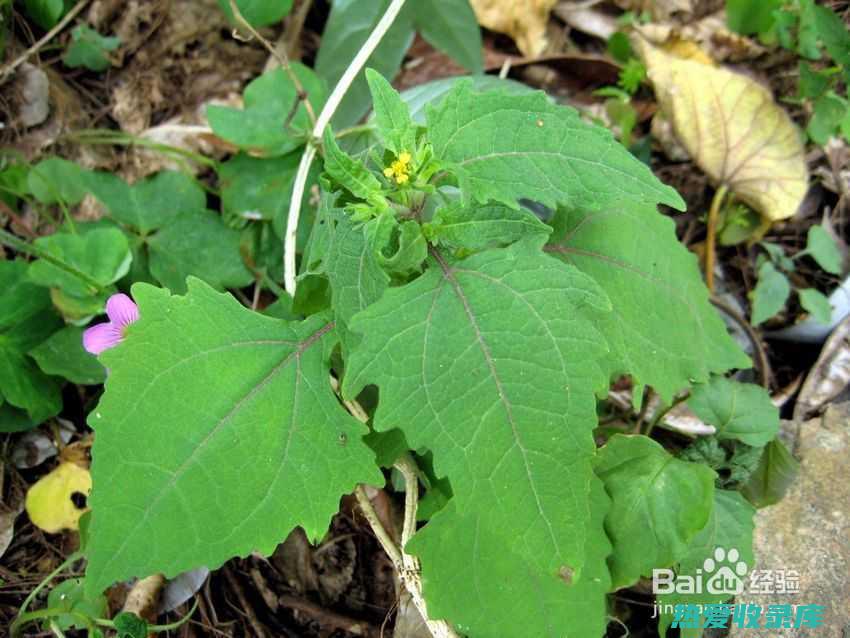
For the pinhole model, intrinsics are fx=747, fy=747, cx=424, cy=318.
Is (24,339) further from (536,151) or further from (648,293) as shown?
(648,293)

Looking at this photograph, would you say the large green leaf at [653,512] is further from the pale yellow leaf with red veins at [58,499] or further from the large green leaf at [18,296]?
the large green leaf at [18,296]

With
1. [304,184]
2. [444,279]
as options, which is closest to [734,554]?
[444,279]

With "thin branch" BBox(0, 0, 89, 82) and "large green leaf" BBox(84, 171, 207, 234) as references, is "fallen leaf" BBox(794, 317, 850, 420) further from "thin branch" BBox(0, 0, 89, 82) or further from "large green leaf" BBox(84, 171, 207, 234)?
"thin branch" BBox(0, 0, 89, 82)

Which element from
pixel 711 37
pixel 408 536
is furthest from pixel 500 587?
pixel 711 37

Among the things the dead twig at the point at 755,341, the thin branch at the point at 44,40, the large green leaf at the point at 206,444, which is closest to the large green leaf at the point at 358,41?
the thin branch at the point at 44,40

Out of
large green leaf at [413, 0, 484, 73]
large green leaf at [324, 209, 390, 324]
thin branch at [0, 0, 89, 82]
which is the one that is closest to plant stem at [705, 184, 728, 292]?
large green leaf at [413, 0, 484, 73]
